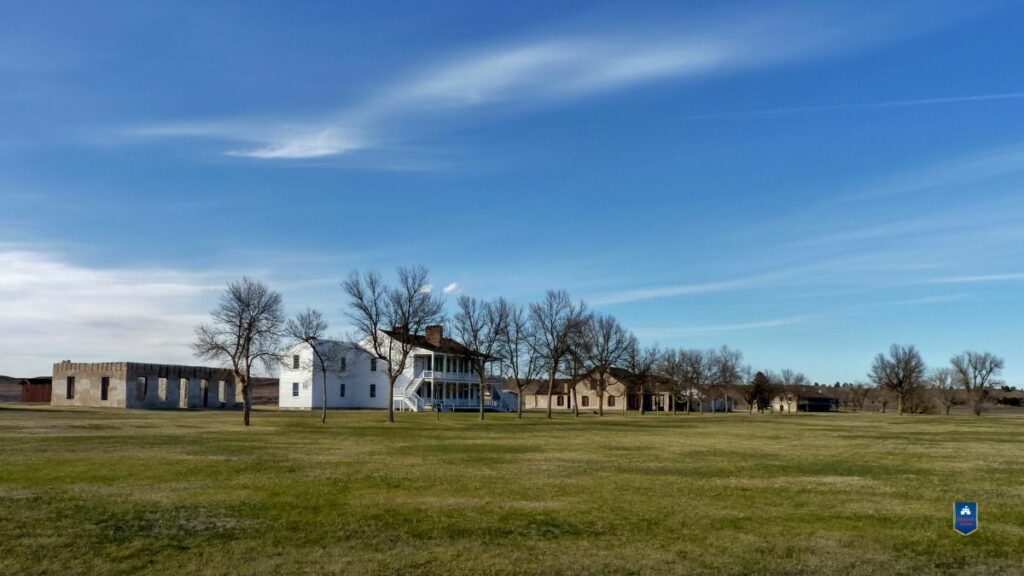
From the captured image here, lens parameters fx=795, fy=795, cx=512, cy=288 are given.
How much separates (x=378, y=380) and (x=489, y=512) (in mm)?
83786

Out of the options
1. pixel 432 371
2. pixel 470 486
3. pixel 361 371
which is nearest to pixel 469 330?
pixel 432 371

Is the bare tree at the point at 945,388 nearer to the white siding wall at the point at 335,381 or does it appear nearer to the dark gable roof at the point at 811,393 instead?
the dark gable roof at the point at 811,393

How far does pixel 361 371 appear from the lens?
9688cm

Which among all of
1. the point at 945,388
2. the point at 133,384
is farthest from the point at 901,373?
the point at 133,384

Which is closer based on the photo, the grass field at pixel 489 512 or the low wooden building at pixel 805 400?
the grass field at pixel 489 512

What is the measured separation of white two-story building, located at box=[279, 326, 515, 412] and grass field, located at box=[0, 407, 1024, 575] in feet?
207

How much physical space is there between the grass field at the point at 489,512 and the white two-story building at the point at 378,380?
63.1 meters

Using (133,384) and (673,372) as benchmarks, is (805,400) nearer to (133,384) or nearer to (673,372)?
(673,372)

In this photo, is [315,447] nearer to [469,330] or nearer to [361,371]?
[469,330]

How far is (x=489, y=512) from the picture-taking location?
15156mm

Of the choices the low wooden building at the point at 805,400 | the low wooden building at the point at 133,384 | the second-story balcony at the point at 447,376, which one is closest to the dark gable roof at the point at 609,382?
the second-story balcony at the point at 447,376

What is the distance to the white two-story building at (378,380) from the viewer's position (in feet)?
300

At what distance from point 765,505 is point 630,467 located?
7.98 m

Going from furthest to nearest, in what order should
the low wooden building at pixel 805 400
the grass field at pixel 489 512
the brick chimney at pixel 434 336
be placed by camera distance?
the low wooden building at pixel 805 400, the brick chimney at pixel 434 336, the grass field at pixel 489 512
